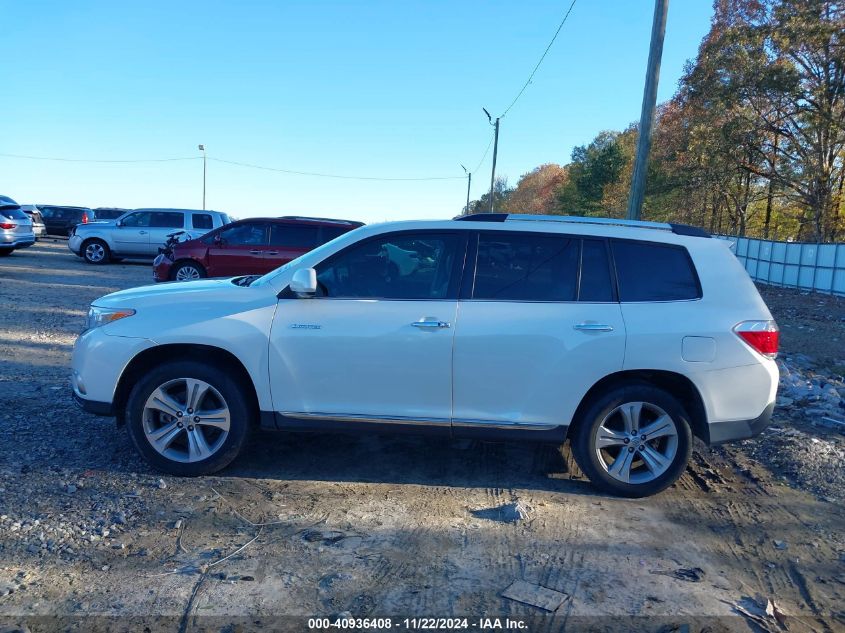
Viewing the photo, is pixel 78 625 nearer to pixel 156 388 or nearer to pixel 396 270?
pixel 156 388

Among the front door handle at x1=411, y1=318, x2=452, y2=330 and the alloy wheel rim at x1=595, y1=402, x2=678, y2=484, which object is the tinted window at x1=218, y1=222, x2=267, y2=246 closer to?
the front door handle at x1=411, y1=318, x2=452, y2=330

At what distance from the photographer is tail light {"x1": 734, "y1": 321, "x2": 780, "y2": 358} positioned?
14.1 feet

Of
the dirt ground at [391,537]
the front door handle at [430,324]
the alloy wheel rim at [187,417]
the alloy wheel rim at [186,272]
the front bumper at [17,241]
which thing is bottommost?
the dirt ground at [391,537]

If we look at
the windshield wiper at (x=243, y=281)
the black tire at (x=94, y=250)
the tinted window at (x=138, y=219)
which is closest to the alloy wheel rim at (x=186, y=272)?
the tinted window at (x=138, y=219)

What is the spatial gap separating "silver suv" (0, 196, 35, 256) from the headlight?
18445 millimetres

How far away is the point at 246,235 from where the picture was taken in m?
13.9

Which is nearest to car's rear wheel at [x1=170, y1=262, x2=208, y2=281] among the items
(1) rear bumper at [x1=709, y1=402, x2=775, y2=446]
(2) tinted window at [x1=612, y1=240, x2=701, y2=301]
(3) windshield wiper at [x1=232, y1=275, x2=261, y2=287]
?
(3) windshield wiper at [x1=232, y1=275, x2=261, y2=287]

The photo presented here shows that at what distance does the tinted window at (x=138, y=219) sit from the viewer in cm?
2062

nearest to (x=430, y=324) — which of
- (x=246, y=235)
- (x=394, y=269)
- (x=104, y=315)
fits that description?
(x=394, y=269)

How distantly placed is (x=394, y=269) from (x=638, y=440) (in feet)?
6.62

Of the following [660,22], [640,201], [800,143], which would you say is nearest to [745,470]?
[640,201]

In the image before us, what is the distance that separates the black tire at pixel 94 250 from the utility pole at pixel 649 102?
54.1 ft

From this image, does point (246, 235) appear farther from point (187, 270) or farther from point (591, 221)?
point (591, 221)

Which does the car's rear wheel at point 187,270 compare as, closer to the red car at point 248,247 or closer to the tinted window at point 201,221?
the red car at point 248,247
